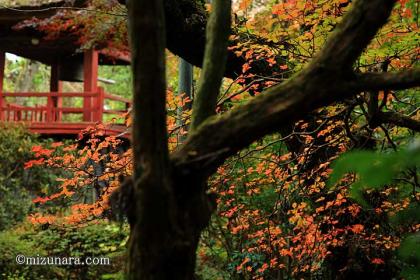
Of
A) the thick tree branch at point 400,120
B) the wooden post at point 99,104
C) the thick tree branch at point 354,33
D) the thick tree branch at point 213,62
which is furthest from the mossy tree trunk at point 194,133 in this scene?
the wooden post at point 99,104

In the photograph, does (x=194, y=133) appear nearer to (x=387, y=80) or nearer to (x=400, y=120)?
(x=387, y=80)

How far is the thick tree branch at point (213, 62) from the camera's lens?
291 centimetres

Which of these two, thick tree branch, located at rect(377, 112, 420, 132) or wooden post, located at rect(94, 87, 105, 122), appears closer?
thick tree branch, located at rect(377, 112, 420, 132)

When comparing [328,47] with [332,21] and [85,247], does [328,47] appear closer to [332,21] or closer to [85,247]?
[332,21]

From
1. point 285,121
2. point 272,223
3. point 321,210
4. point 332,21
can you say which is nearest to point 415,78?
point 285,121

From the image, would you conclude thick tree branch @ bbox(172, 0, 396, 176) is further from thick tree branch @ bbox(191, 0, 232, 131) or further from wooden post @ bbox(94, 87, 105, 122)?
wooden post @ bbox(94, 87, 105, 122)

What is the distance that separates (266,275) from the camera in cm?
809

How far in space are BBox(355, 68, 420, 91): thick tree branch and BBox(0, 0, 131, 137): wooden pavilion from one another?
10348 millimetres

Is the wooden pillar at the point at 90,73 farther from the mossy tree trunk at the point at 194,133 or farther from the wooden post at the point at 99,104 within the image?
the mossy tree trunk at the point at 194,133

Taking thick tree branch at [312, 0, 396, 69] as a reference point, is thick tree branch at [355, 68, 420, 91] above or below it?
below

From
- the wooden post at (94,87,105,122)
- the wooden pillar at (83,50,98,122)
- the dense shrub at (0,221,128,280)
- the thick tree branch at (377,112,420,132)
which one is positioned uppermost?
the wooden pillar at (83,50,98,122)

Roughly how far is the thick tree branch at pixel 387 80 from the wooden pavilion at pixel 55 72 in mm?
10348

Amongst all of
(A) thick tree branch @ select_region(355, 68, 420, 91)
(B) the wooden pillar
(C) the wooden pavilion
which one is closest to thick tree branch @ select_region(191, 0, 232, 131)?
(A) thick tree branch @ select_region(355, 68, 420, 91)

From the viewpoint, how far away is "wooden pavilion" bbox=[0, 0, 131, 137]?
549 inches
